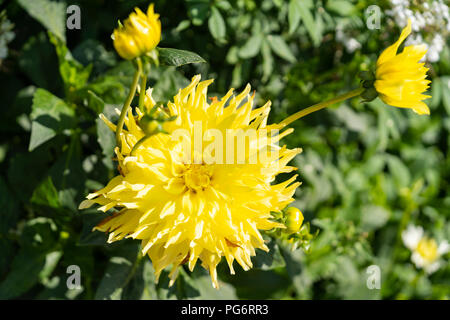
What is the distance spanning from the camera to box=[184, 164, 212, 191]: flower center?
41.8 inches

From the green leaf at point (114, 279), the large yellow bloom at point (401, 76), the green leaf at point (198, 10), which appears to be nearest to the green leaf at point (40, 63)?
the green leaf at point (198, 10)

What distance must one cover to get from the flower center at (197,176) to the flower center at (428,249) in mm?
1585

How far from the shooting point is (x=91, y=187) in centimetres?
147

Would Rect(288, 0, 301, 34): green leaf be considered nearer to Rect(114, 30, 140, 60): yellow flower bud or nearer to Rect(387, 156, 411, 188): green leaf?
Rect(114, 30, 140, 60): yellow flower bud

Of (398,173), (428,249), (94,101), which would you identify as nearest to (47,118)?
(94,101)

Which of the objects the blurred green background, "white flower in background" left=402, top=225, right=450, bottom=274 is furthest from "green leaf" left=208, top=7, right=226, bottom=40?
"white flower in background" left=402, top=225, right=450, bottom=274

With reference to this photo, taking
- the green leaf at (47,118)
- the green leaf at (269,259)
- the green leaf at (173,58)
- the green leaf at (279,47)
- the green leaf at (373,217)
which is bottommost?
the green leaf at (373,217)

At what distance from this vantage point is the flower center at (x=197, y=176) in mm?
1062

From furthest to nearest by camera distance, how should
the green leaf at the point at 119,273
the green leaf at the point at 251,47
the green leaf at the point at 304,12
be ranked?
the green leaf at the point at 251,47, the green leaf at the point at 304,12, the green leaf at the point at 119,273

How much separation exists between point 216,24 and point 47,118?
1.97ft

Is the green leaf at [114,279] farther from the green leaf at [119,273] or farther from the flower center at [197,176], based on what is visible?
the flower center at [197,176]

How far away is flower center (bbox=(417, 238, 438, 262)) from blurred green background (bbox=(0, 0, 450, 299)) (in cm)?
6

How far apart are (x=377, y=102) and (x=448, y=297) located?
36.5 inches

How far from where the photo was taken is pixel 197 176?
42.6 inches
